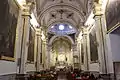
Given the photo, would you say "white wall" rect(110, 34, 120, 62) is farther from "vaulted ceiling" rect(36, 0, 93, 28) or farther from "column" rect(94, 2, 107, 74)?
"vaulted ceiling" rect(36, 0, 93, 28)

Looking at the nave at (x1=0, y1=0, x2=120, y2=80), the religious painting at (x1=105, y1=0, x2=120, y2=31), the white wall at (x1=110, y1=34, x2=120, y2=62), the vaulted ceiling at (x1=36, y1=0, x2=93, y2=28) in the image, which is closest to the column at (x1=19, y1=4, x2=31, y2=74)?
the nave at (x1=0, y1=0, x2=120, y2=80)

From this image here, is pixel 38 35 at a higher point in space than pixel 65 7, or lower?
lower

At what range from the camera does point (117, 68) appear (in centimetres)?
627

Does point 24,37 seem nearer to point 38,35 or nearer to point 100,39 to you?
point 100,39

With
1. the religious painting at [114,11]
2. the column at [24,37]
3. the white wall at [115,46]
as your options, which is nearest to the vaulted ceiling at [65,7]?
the column at [24,37]

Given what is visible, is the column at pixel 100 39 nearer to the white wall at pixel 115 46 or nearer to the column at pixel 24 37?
the white wall at pixel 115 46

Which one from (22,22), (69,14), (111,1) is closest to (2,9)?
(22,22)

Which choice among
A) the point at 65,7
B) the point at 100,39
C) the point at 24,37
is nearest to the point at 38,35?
the point at 65,7

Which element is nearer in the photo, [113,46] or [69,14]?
[113,46]

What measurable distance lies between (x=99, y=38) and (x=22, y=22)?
15.6 ft

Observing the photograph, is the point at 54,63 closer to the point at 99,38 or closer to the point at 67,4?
the point at 67,4

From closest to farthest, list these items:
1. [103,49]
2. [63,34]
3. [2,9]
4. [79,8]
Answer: [2,9]
[103,49]
[79,8]
[63,34]

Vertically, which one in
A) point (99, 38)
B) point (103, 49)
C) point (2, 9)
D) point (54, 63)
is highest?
point (2, 9)

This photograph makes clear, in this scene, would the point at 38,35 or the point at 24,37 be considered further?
the point at 38,35
